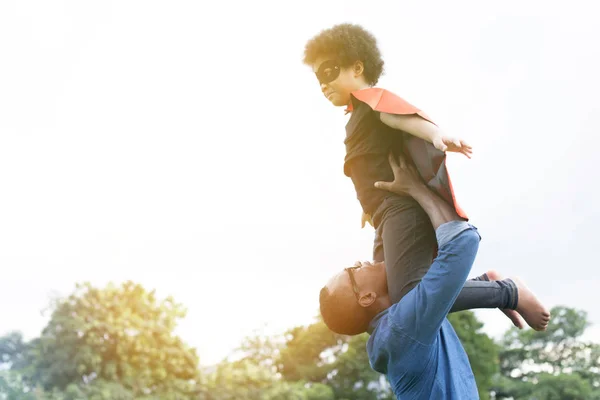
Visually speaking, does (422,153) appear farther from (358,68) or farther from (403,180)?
(358,68)

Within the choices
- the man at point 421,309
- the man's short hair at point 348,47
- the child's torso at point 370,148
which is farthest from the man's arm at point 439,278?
the man's short hair at point 348,47

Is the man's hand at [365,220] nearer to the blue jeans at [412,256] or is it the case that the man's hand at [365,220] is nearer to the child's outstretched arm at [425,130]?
the blue jeans at [412,256]

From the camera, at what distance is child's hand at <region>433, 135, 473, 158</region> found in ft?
8.79

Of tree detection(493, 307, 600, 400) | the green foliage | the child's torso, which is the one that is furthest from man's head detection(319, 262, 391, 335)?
tree detection(493, 307, 600, 400)

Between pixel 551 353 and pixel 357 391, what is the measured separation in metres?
12.0

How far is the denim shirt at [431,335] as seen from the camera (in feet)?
9.02

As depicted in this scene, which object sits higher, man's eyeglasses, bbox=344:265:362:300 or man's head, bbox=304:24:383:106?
man's head, bbox=304:24:383:106

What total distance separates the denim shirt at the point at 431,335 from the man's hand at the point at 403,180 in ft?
0.82

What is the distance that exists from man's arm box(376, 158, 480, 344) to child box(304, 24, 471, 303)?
0.23 feet

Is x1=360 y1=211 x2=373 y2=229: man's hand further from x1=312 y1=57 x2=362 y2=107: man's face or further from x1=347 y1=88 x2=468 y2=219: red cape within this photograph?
x1=312 y1=57 x2=362 y2=107: man's face

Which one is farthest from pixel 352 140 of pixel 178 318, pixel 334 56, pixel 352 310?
pixel 178 318

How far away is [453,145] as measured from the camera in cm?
269

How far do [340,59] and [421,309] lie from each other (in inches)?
51.1

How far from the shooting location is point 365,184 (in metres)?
3.22
